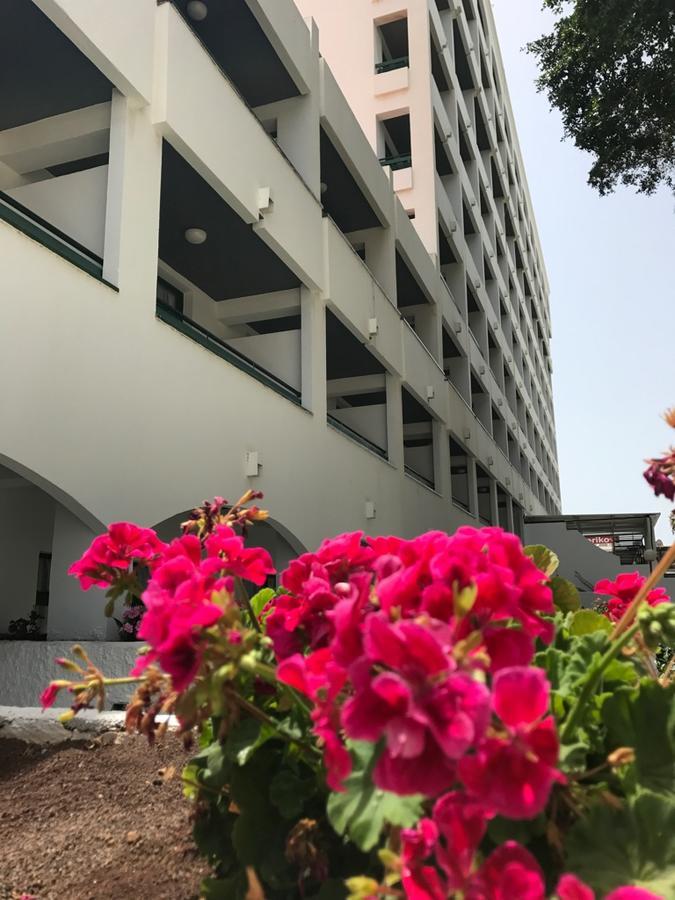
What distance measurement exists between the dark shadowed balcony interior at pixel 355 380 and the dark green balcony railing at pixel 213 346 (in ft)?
7.46

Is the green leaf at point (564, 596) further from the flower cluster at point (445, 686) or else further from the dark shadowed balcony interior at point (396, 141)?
the dark shadowed balcony interior at point (396, 141)

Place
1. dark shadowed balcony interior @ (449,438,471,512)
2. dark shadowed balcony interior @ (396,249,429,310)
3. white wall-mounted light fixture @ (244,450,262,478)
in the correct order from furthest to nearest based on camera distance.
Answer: dark shadowed balcony interior @ (449,438,471,512), dark shadowed balcony interior @ (396,249,429,310), white wall-mounted light fixture @ (244,450,262,478)

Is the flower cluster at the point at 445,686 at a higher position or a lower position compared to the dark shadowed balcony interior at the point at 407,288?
lower

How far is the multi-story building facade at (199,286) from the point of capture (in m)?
6.05

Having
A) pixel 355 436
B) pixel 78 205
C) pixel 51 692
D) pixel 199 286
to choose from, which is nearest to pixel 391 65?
pixel 199 286

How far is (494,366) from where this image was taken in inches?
1139

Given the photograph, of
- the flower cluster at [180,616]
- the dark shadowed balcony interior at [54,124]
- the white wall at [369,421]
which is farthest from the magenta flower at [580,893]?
the white wall at [369,421]

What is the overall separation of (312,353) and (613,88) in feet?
25.1

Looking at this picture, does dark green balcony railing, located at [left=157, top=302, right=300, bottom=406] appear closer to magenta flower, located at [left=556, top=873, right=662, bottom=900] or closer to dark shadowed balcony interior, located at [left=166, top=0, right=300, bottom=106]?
dark shadowed balcony interior, located at [left=166, top=0, right=300, bottom=106]

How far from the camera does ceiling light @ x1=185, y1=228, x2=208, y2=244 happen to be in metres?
9.84

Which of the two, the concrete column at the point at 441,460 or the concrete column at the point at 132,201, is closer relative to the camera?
the concrete column at the point at 132,201

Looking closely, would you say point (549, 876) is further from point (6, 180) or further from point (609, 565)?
point (609, 565)

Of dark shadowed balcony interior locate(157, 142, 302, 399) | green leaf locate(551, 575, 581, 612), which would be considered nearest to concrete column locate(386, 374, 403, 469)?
dark shadowed balcony interior locate(157, 142, 302, 399)

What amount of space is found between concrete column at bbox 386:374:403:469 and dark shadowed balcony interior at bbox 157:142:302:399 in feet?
11.3
